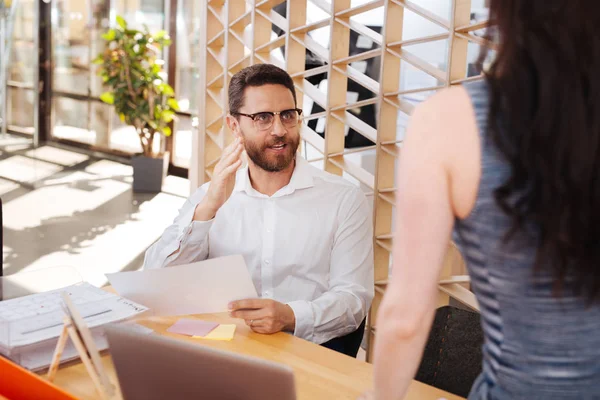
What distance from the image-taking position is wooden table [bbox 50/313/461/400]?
1.50m

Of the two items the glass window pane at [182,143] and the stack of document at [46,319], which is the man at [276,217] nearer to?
the stack of document at [46,319]

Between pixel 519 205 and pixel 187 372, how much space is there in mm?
573

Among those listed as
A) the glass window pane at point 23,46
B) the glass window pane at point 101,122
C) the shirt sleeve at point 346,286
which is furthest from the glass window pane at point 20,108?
the shirt sleeve at point 346,286

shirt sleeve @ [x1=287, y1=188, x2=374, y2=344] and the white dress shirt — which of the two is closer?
shirt sleeve @ [x1=287, y1=188, x2=374, y2=344]

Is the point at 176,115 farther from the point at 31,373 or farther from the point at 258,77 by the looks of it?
the point at 31,373

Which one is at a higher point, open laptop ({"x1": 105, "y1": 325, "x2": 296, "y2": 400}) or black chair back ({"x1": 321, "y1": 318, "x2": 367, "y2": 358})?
open laptop ({"x1": 105, "y1": 325, "x2": 296, "y2": 400})

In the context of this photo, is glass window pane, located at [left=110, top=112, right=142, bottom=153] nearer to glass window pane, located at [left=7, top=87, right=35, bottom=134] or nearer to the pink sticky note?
glass window pane, located at [left=7, top=87, right=35, bottom=134]

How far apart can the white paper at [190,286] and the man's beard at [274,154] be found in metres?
0.63

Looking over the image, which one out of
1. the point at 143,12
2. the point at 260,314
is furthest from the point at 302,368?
the point at 143,12

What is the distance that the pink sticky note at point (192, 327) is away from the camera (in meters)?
1.84

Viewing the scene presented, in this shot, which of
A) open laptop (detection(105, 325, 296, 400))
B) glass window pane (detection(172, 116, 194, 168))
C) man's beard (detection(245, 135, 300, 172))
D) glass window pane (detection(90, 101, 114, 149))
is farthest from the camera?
glass window pane (detection(90, 101, 114, 149))

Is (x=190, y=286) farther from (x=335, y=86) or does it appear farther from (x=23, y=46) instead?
(x=23, y=46)

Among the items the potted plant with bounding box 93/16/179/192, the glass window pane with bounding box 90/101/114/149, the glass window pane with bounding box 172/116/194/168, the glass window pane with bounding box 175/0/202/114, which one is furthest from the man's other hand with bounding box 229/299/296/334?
the glass window pane with bounding box 90/101/114/149

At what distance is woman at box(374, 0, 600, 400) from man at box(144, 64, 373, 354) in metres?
1.35
